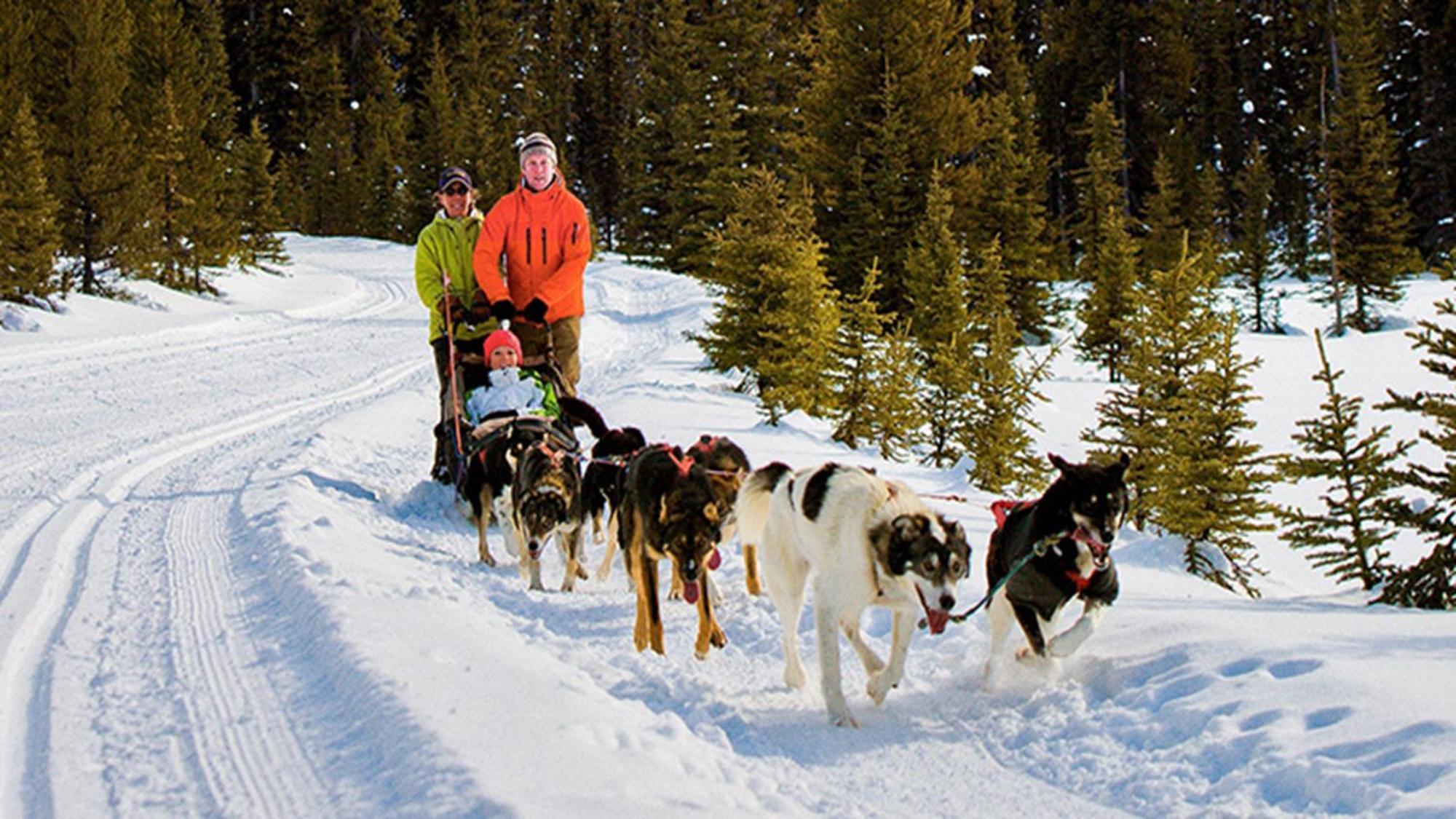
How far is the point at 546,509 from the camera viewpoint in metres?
6.06

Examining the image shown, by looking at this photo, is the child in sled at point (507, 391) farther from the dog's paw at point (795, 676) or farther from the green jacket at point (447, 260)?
the dog's paw at point (795, 676)

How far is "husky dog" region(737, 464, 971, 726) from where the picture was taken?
394 cm

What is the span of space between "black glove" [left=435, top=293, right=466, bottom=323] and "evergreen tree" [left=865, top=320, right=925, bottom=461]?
6962 millimetres

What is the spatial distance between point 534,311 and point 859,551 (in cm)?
418

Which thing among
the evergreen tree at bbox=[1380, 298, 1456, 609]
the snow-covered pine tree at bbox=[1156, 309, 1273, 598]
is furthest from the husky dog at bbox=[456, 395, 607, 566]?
the snow-covered pine tree at bbox=[1156, 309, 1273, 598]

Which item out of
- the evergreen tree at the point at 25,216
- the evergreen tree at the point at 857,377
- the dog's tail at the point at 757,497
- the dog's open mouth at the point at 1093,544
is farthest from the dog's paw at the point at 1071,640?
the evergreen tree at the point at 25,216

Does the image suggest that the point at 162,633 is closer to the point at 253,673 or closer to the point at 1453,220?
the point at 253,673

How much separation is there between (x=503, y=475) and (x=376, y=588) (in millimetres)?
1751

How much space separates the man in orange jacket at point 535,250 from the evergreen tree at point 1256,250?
3054cm

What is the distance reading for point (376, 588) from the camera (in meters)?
5.27

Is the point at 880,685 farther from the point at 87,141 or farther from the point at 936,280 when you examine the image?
the point at 87,141

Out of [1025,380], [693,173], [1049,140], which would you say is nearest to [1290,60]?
[1049,140]

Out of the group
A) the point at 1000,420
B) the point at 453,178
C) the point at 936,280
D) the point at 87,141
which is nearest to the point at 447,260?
the point at 453,178

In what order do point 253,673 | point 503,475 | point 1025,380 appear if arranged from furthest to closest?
1. point 1025,380
2. point 503,475
3. point 253,673
